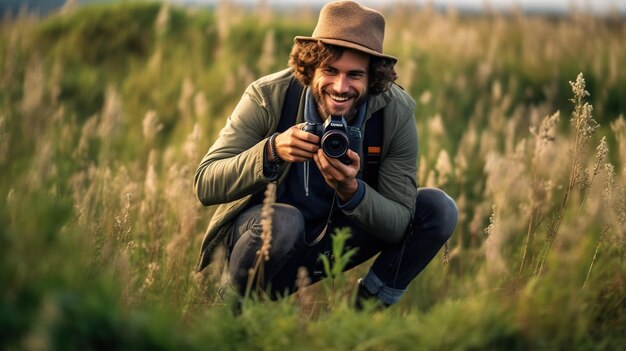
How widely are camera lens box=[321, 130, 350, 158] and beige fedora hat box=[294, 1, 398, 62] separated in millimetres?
393

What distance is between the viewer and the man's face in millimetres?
3020

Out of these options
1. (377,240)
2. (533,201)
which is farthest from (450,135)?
(377,240)

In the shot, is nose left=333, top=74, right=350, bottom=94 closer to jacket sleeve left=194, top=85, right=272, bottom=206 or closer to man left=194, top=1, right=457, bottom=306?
man left=194, top=1, right=457, bottom=306

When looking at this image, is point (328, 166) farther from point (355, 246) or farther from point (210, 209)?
point (210, 209)

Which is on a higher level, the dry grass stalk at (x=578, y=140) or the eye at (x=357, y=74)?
the eye at (x=357, y=74)

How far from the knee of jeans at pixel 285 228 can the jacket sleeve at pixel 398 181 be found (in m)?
0.26

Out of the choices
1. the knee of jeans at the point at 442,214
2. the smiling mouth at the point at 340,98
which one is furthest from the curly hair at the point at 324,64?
the knee of jeans at the point at 442,214

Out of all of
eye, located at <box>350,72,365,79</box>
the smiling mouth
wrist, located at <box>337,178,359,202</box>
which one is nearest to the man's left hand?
wrist, located at <box>337,178,359,202</box>

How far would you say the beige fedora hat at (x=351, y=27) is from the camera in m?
3.02

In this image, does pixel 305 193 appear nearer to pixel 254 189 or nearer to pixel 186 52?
pixel 254 189

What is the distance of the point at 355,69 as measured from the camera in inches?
119

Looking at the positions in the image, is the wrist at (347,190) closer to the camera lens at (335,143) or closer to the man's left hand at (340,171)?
the man's left hand at (340,171)

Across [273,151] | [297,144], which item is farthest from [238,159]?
[297,144]

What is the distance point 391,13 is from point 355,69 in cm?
573
